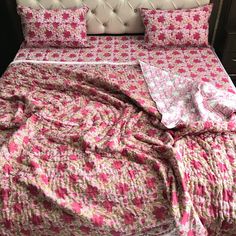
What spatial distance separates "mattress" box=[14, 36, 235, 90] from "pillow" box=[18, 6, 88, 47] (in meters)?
0.06

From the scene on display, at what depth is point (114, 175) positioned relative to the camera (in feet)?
4.42

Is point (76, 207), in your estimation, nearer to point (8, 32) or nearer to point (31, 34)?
point (31, 34)

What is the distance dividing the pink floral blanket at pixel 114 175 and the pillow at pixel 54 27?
2.83 feet

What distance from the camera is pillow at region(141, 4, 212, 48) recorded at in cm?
227

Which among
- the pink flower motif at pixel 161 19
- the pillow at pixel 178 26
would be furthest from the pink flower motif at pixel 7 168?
the pink flower motif at pixel 161 19

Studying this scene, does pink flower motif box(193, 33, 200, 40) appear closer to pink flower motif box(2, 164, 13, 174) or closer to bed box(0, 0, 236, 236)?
bed box(0, 0, 236, 236)

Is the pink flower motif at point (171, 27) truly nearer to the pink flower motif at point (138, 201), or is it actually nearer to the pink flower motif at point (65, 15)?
the pink flower motif at point (65, 15)

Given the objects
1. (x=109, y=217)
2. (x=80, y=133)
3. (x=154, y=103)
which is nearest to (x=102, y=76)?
(x=154, y=103)

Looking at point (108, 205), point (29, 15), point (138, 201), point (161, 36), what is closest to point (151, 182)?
point (138, 201)

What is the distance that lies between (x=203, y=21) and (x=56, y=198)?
5.92ft

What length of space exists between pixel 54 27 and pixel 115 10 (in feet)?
1.84

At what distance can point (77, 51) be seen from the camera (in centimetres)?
235

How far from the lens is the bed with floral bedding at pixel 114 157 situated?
50.4 inches

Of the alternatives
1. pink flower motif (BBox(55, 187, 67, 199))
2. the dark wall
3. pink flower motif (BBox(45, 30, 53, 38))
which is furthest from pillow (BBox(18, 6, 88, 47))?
pink flower motif (BBox(55, 187, 67, 199))
